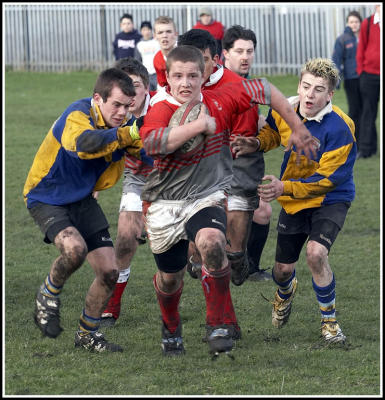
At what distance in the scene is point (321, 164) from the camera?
686 cm

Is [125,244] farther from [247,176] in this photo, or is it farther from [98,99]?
[98,99]

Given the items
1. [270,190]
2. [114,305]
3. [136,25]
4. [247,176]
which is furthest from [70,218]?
[136,25]

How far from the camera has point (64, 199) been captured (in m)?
6.64

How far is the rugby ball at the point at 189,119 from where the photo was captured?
584 cm

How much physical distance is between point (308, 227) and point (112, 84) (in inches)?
76.0

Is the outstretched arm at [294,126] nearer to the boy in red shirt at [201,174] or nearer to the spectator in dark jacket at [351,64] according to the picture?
the boy in red shirt at [201,174]

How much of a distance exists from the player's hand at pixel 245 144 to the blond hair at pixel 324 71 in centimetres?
64

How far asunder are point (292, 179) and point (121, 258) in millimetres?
1603

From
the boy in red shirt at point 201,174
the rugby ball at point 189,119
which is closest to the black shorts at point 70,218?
the boy in red shirt at point 201,174

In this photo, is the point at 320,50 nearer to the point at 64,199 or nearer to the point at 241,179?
the point at 241,179

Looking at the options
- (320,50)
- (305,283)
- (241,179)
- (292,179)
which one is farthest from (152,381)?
(320,50)

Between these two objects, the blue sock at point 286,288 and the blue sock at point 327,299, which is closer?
the blue sock at point 327,299

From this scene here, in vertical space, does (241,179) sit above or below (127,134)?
below

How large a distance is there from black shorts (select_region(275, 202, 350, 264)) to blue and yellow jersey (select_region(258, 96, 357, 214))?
0.25 ft
